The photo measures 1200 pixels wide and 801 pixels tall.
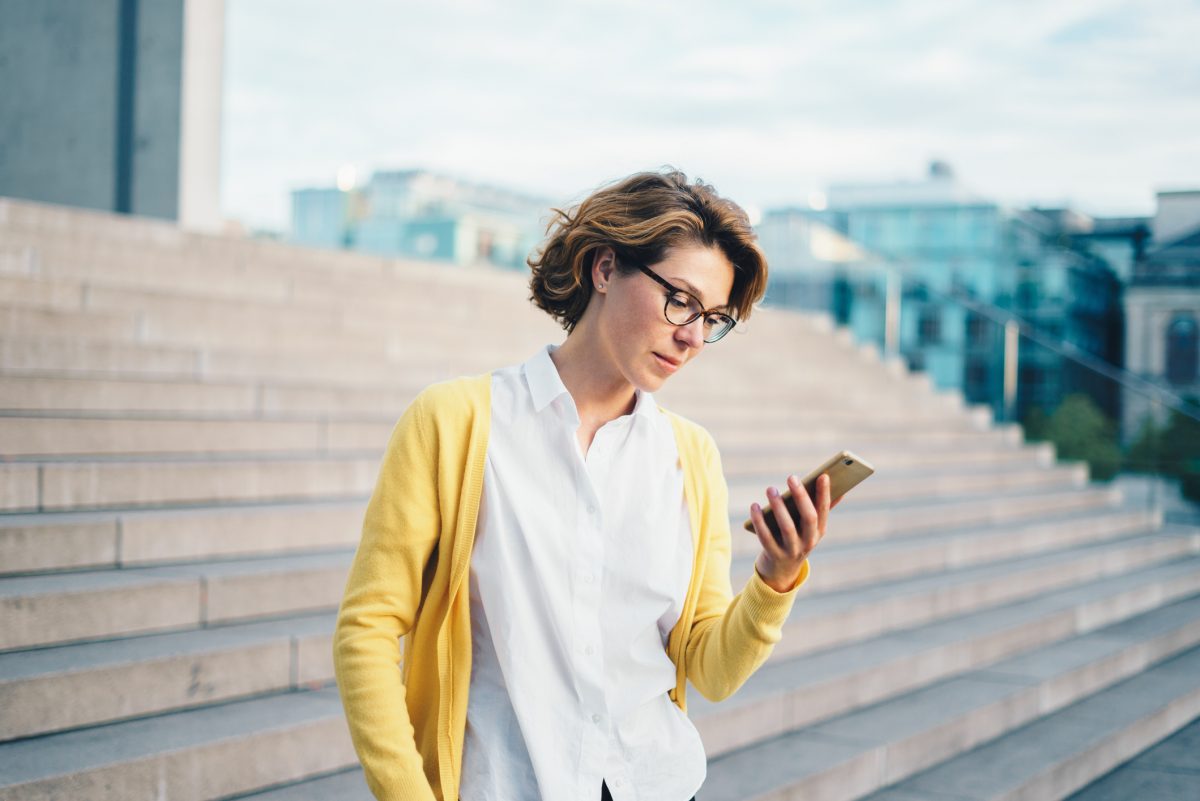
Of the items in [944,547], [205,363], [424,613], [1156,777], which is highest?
[205,363]

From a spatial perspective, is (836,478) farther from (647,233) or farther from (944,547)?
(944,547)

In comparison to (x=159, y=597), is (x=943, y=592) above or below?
below

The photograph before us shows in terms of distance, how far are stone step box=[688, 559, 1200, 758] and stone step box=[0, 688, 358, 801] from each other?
1338 millimetres

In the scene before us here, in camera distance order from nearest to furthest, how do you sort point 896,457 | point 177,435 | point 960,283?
1. point 177,435
2. point 896,457
3. point 960,283

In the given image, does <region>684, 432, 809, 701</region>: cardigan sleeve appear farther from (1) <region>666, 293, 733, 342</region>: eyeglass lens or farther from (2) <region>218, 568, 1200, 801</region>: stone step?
(2) <region>218, 568, 1200, 801</region>: stone step

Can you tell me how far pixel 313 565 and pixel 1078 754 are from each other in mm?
3256

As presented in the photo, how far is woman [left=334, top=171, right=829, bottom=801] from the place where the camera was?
5.54ft

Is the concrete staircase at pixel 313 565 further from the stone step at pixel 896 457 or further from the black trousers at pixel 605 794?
the black trousers at pixel 605 794

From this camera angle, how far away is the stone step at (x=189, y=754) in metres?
2.69

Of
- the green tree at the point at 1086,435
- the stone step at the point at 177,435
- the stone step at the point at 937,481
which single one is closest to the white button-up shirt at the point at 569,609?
the stone step at the point at 177,435

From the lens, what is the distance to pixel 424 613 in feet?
5.71

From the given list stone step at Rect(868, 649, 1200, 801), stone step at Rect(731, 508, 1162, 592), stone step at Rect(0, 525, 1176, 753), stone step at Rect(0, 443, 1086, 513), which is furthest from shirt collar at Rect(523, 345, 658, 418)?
stone step at Rect(731, 508, 1162, 592)

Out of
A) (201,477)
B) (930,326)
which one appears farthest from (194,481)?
(930,326)

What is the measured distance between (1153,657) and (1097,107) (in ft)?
147
